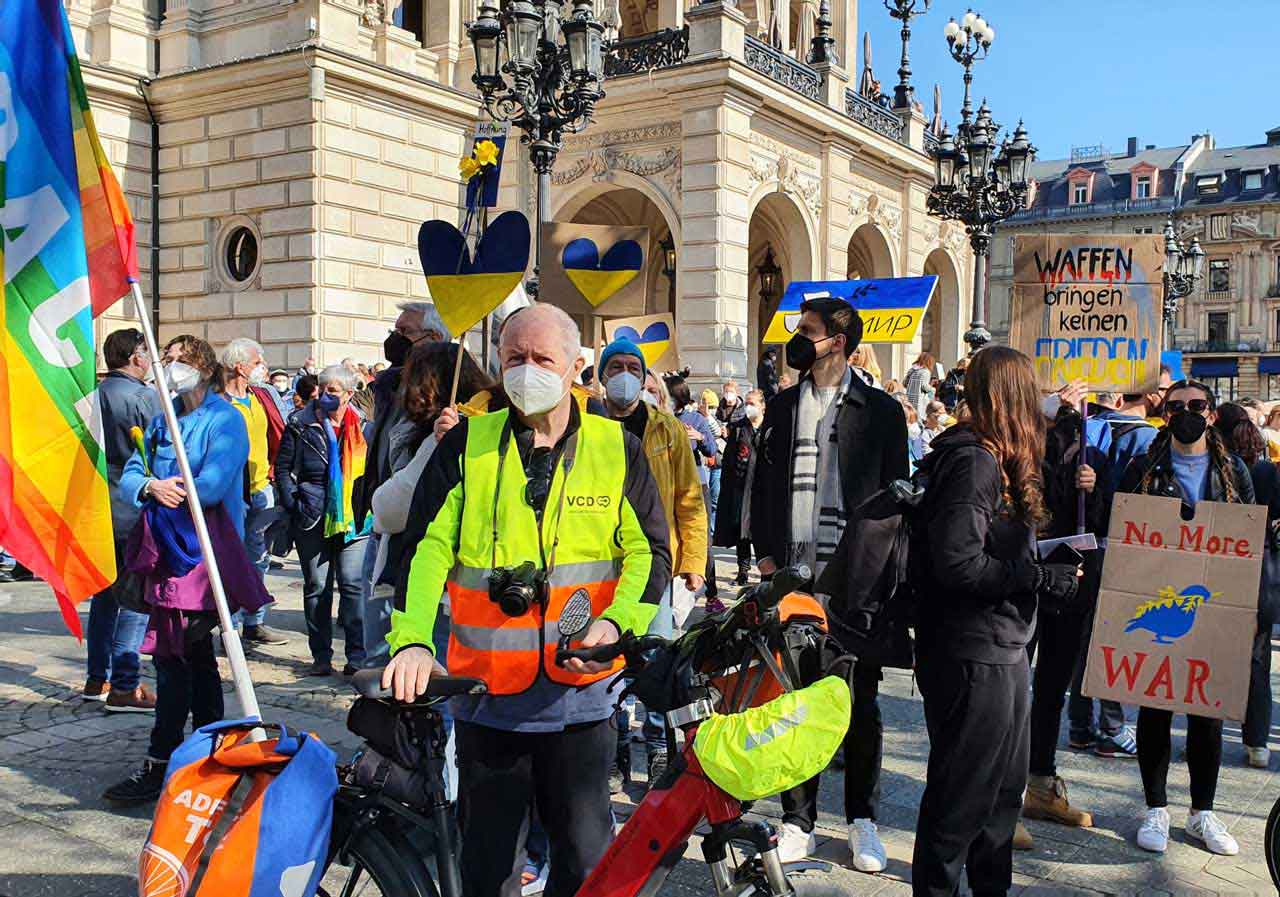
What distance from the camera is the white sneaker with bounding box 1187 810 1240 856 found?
14.4 ft

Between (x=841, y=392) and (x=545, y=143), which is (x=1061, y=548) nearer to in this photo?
(x=841, y=392)

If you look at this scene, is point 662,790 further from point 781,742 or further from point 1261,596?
point 1261,596

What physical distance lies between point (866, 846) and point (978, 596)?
1.38 m

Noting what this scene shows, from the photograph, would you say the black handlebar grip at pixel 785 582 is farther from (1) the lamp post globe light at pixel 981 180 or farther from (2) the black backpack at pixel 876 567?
(1) the lamp post globe light at pixel 981 180

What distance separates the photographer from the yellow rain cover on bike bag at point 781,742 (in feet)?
7.32

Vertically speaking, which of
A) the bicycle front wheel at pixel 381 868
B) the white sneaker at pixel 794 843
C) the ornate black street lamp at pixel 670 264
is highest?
the ornate black street lamp at pixel 670 264

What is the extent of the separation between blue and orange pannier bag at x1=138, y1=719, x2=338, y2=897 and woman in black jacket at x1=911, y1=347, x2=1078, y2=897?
6.04ft

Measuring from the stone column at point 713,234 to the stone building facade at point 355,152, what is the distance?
36 millimetres

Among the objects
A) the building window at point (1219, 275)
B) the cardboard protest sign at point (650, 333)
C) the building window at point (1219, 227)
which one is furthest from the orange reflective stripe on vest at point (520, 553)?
the building window at point (1219, 227)

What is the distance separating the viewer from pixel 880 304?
45.9 feet

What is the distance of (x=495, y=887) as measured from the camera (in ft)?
9.27

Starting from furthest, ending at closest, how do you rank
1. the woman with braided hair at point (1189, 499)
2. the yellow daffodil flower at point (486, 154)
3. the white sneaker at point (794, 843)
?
the yellow daffodil flower at point (486, 154) → the woman with braided hair at point (1189, 499) → the white sneaker at point (794, 843)

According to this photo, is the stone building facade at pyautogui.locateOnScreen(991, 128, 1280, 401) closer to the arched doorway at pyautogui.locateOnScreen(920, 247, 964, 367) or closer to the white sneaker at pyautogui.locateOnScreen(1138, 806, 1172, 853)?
the arched doorway at pyautogui.locateOnScreen(920, 247, 964, 367)

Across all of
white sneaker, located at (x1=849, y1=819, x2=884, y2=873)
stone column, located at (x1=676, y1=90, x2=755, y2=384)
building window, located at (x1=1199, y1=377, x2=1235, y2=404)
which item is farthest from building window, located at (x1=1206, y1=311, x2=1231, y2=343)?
white sneaker, located at (x1=849, y1=819, x2=884, y2=873)
